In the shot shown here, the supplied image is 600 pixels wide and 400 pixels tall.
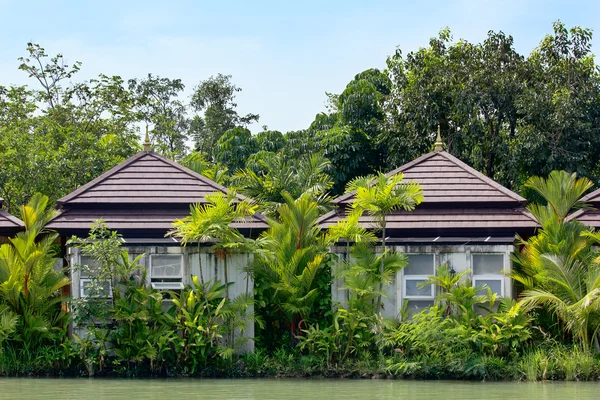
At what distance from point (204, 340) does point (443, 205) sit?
549cm

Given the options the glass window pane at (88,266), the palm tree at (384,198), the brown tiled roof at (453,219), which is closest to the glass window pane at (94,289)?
the glass window pane at (88,266)

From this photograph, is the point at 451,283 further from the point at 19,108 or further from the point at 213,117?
the point at 213,117

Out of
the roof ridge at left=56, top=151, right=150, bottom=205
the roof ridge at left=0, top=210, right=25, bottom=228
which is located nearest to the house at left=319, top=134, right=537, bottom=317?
the roof ridge at left=56, top=151, right=150, bottom=205

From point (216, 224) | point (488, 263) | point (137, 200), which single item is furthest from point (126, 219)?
point (488, 263)

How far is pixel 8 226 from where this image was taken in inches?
767

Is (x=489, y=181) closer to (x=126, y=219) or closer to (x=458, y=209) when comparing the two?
(x=458, y=209)

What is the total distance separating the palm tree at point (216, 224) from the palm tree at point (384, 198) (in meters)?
2.12

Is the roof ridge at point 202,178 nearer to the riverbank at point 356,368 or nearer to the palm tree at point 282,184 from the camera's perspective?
the palm tree at point 282,184

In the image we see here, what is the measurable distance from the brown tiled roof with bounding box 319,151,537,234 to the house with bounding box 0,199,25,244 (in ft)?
19.4

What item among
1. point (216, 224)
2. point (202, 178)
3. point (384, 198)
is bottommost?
point (216, 224)

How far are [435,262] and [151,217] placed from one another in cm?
560

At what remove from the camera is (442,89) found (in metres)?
29.9

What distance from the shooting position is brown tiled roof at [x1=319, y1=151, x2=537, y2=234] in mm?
19497

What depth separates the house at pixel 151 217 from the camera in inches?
753
